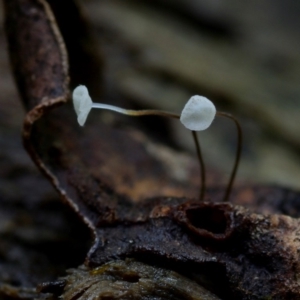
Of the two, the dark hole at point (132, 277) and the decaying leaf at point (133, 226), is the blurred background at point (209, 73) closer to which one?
the decaying leaf at point (133, 226)

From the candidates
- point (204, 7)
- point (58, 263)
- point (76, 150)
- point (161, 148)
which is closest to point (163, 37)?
point (204, 7)

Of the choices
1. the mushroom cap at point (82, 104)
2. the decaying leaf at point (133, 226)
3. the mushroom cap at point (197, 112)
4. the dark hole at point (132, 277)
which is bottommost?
the dark hole at point (132, 277)

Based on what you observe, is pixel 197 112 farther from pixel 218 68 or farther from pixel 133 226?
pixel 218 68

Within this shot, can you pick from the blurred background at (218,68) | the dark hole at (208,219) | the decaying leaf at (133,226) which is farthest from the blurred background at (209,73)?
the dark hole at (208,219)

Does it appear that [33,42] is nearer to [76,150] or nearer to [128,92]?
[76,150]

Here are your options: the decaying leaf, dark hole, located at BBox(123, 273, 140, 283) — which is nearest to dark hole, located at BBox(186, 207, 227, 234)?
the decaying leaf

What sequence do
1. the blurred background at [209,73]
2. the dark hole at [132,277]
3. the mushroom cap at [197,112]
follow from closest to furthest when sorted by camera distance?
the dark hole at [132,277] < the mushroom cap at [197,112] < the blurred background at [209,73]

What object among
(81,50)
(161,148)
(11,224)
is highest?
(81,50)
